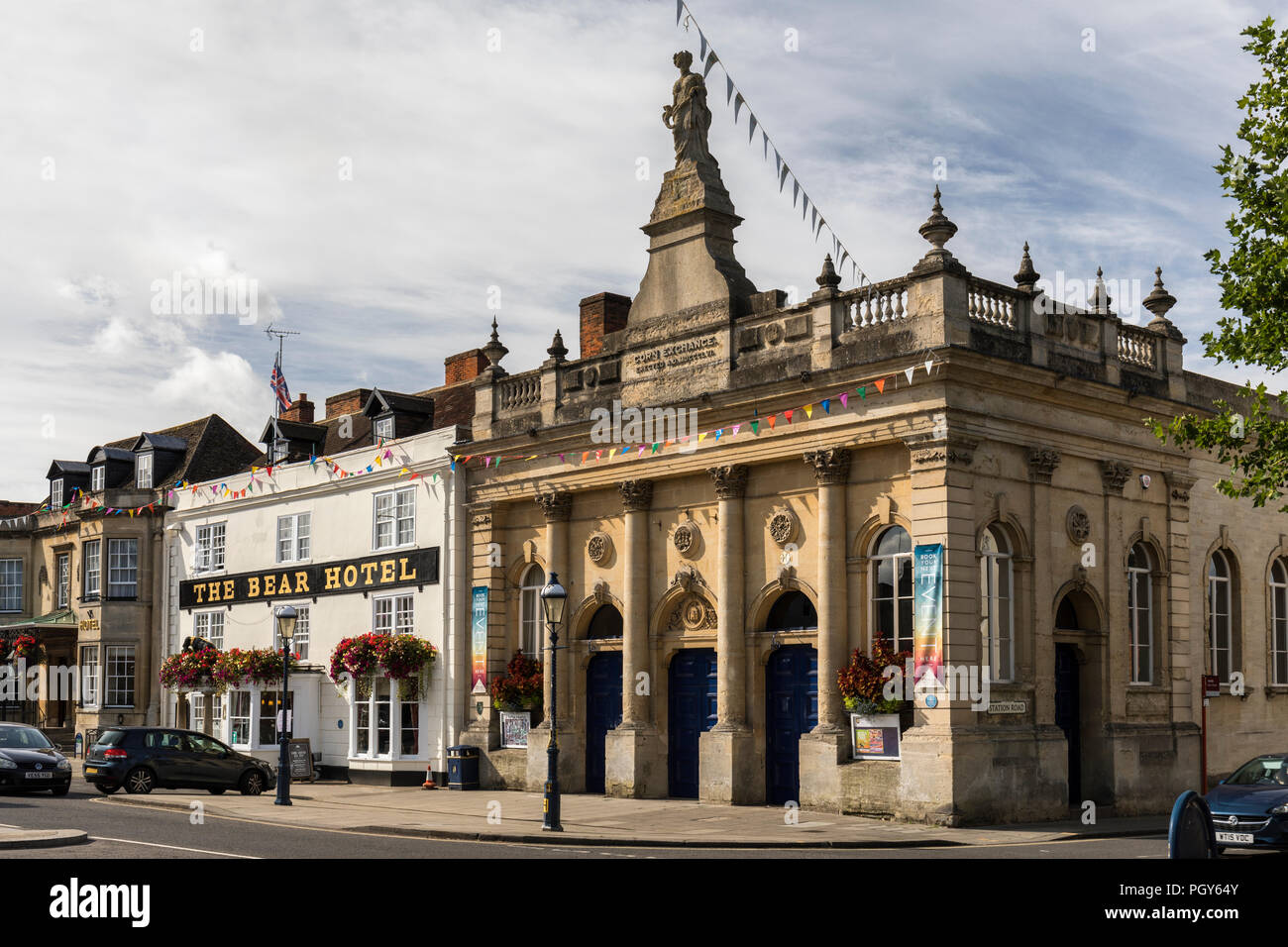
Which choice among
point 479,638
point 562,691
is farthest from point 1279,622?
point 479,638

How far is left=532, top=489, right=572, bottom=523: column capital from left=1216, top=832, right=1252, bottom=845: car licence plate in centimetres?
1533

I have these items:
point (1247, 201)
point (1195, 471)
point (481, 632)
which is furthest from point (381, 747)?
point (1247, 201)

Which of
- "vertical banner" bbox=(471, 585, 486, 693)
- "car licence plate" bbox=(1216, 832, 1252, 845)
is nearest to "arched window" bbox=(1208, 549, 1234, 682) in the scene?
"car licence plate" bbox=(1216, 832, 1252, 845)

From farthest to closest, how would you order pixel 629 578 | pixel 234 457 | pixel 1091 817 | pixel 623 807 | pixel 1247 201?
pixel 234 457 < pixel 629 578 < pixel 623 807 < pixel 1091 817 < pixel 1247 201

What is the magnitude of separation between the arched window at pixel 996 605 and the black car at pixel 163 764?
14955mm

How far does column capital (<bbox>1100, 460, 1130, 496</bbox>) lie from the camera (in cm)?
2612

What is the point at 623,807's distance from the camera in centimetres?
2597

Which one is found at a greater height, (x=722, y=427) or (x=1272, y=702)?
(x=722, y=427)

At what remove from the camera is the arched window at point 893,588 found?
24.2m

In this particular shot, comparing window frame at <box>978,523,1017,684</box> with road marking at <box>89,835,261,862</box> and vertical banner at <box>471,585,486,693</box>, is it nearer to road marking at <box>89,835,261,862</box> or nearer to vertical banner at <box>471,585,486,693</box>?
vertical banner at <box>471,585,486,693</box>

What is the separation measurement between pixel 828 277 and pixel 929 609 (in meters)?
6.24

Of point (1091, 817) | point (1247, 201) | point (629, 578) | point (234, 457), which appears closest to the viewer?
point (1247, 201)
